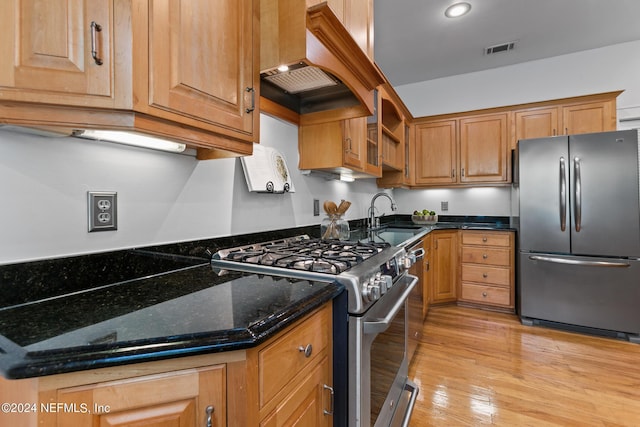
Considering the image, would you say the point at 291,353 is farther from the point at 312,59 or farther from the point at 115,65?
the point at 312,59

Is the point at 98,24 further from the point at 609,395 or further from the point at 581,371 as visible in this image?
the point at 581,371

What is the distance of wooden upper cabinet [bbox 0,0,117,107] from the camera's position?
0.63 metres

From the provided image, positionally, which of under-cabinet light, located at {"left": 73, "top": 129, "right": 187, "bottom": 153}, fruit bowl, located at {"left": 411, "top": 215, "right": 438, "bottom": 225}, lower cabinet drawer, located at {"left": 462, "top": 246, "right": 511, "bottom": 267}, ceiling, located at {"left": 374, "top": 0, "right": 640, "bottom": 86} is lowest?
lower cabinet drawer, located at {"left": 462, "top": 246, "right": 511, "bottom": 267}

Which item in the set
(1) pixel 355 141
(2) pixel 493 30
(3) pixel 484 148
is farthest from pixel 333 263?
(3) pixel 484 148

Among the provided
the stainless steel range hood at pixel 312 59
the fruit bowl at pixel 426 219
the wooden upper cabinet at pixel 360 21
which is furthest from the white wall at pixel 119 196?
the fruit bowl at pixel 426 219

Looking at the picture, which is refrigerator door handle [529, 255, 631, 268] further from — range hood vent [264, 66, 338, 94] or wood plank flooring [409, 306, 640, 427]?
range hood vent [264, 66, 338, 94]

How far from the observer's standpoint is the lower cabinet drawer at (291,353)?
0.71 metres

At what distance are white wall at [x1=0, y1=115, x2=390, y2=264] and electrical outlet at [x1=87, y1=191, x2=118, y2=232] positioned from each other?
0.02 meters

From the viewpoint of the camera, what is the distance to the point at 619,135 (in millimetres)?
2467

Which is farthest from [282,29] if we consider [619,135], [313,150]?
[619,135]

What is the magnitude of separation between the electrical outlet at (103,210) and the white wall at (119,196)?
0.02m

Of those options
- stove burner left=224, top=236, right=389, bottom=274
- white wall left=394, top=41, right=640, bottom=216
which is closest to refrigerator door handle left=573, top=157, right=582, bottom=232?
white wall left=394, top=41, right=640, bottom=216

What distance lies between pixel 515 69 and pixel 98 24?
13.7 feet

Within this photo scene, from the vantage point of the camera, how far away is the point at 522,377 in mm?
1962
